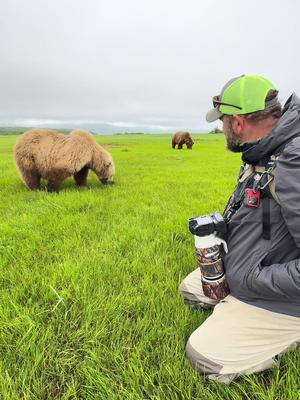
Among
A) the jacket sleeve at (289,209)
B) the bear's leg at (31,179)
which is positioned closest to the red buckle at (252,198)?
the jacket sleeve at (289,209)

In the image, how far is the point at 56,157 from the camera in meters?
7.60

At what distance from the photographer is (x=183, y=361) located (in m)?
2.12

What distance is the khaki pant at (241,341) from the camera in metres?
2.01

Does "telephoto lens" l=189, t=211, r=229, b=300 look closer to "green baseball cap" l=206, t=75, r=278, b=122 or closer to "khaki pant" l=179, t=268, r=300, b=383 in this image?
"khaki pant" l=179, t=268, r=300, b=383

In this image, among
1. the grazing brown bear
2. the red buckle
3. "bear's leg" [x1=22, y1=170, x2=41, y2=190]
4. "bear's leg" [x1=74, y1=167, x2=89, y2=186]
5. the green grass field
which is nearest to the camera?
the green grass field

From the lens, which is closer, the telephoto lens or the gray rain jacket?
the gray rain jacket

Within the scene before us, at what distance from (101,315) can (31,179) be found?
6.33 metres

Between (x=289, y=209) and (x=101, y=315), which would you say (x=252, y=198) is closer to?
(x=289, y=209)

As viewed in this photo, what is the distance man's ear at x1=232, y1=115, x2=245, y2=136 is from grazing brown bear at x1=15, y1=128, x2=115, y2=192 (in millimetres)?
5897

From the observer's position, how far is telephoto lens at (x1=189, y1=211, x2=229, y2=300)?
7.57ft

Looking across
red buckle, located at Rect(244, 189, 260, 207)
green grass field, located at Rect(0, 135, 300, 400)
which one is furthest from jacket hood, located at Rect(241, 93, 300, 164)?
green grass field, located at Rect(0, 135, 300, 400)

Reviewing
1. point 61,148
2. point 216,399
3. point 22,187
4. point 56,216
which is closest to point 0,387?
point 216,399

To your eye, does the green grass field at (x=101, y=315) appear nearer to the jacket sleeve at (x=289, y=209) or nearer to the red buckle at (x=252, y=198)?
the jacket sleeve at (x=289, y=209)

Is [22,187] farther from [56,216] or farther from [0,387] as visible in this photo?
[0,387]
